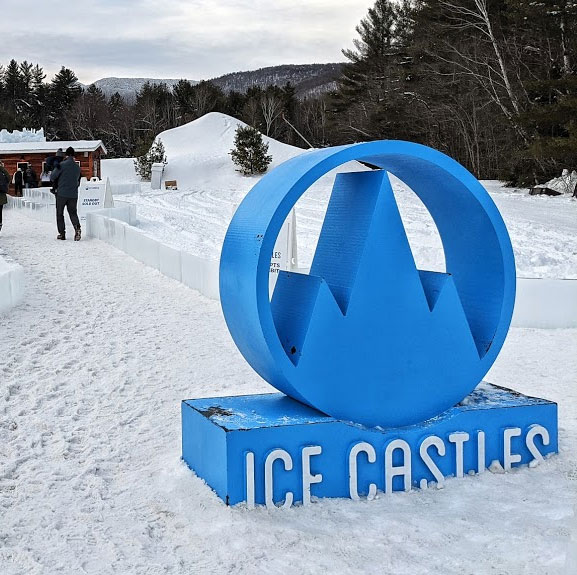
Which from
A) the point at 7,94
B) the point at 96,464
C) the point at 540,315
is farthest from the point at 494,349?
the point at 7,94

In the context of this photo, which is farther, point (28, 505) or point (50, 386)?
point (50, 386)

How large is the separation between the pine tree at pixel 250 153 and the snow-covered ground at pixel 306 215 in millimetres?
673

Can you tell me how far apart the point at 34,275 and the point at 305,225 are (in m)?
8.51

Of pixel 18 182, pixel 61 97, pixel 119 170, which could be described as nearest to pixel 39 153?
pixel 18 182

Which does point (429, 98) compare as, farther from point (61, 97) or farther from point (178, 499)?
point (61, 97)

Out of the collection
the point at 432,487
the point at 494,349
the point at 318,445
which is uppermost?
the point at 494,349

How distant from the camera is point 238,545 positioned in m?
3.55

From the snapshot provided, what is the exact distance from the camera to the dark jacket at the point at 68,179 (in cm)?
1503

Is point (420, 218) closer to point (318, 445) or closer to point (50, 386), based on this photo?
point (50, 386)

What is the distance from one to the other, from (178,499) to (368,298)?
4.84 ft

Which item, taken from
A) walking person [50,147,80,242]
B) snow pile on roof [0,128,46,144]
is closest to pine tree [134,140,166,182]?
snow pile on roof [0,128,46,144]

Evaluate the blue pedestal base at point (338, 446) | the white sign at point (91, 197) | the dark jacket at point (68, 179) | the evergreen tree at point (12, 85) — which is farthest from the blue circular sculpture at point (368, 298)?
the evergreen tree at point (12, 85)

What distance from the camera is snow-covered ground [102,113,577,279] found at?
13.2 meters

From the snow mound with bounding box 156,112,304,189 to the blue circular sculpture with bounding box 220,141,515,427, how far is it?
31.4 metres
